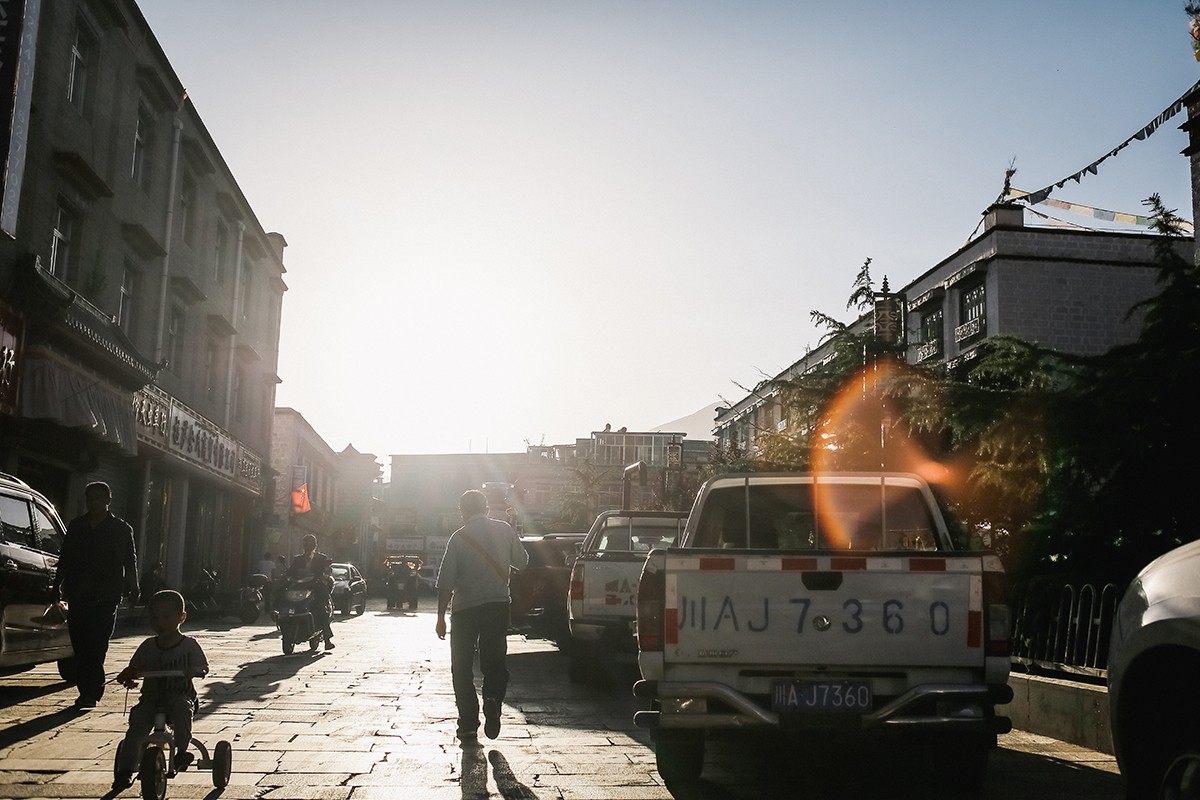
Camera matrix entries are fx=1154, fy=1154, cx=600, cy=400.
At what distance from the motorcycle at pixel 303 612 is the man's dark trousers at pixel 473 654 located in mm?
8043

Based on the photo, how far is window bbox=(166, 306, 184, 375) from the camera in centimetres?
2556

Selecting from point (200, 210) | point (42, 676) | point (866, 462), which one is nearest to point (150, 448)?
point (200, 210)

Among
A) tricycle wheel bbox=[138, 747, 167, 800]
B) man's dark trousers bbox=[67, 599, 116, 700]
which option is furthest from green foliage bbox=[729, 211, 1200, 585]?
man's dark trousers bbox=[67, 599, 116, 700]

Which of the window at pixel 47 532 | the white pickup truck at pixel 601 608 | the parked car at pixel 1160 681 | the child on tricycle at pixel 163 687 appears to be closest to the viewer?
the parked car at pixel 1160 681

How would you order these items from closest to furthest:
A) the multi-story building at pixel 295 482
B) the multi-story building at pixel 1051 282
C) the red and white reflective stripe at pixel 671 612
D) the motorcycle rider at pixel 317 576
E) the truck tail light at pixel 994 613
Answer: the truck tail light at pixel 994 613 → the red and white reflective stripe at pixel 671 612 → the motorcycle rider at pixel 317 576 → the multi-story building at pixel 1051 282 → the multi-story building at pixel 295 482

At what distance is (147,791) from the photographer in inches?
207

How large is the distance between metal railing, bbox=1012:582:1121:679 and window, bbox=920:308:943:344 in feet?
79.3

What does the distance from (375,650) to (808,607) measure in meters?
12.3

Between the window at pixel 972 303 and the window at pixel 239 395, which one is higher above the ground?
the window at pixel 972 303

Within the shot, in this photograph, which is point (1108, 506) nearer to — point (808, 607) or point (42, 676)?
point (808, 607)

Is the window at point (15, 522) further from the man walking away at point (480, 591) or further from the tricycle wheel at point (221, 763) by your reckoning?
the tricycle wheel at point (221, 763)

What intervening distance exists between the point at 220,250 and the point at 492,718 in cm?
2569

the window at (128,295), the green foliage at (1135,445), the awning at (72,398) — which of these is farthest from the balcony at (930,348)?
the green foliage at (1135,445)

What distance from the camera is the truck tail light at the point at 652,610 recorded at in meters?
5.86
